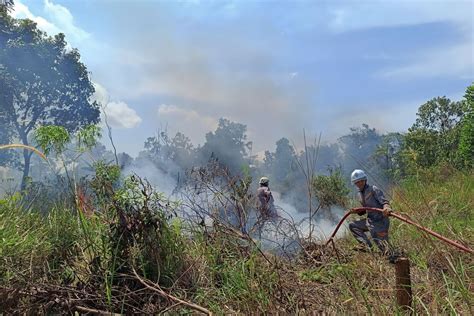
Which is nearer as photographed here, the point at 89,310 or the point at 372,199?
the point at 89,310

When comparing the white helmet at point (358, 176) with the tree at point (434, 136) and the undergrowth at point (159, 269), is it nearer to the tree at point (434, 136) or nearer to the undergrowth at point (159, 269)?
the undergrowth at point (159, 269)

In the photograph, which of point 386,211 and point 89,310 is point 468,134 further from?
point 89,310

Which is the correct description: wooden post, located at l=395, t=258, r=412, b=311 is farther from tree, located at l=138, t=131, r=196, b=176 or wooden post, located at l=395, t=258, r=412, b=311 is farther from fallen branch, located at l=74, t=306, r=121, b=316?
tree, located at l=138, t=131, r=196, b=176

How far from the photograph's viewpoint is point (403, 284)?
8.88 ft

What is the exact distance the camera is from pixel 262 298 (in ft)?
10.5

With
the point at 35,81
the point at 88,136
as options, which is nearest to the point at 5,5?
the point at 35,81

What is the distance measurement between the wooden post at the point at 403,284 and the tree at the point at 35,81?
49.4 feet

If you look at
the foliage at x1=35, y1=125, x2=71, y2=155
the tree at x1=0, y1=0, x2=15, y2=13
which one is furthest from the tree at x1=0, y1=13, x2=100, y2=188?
the foliage at x1=35, y1=125, x2=71, y2=155

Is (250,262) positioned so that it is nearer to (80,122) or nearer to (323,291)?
(323,291)

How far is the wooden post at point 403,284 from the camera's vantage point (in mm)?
2697

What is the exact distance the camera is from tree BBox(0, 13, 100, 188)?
15.8 meters

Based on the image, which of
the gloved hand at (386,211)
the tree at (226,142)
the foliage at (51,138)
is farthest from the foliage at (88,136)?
the tree at (226,142)

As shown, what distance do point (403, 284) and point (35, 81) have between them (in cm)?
1700

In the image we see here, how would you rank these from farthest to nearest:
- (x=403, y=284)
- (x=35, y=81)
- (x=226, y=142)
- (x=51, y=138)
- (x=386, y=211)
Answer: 1. (x=226, y=142)
2. (x=35, y=81)
3. (x=386, y=211)
4. (x=51, y=138)
5. (x=403, y=284)
